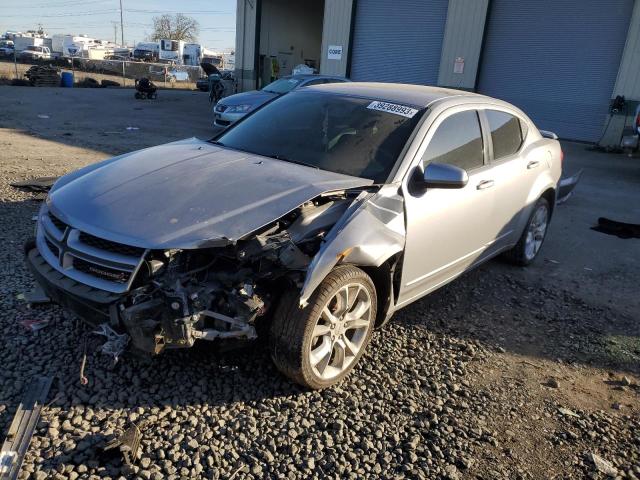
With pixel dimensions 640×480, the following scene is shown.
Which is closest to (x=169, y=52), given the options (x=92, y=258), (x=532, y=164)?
(x=532, y=164)

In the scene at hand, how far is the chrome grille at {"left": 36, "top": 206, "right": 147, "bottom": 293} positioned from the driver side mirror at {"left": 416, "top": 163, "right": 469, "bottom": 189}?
6.10ft

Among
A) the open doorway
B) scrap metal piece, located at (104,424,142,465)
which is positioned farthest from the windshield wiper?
the open doorway

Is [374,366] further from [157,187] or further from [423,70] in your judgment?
[423,70]

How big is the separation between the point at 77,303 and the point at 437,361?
2306mm

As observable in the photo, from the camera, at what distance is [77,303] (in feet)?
9.29

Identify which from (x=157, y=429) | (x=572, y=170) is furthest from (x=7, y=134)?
(x=572, y=170)

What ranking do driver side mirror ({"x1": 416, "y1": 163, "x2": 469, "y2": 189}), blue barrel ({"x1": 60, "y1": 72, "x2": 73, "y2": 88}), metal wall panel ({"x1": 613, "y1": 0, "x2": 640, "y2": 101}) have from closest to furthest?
driver side mirror ({"x1": 416, "y1": 163, "x2": 469, "y2": 189})
metal wall panel ({"x1": 613, "y1": 0, "x2": 640, "y2": 101})
blue barrel ({"x1": 60, "y1": 72, "x2": 73, "y2": 88})

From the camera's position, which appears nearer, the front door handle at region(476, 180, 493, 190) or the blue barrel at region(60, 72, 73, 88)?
the front door handle at region(476, 180, 493, 190)

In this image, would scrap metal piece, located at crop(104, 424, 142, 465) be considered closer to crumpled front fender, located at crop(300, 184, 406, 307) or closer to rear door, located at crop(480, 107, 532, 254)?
crumpled front fender, located at crop(300, 184, 406, 307)

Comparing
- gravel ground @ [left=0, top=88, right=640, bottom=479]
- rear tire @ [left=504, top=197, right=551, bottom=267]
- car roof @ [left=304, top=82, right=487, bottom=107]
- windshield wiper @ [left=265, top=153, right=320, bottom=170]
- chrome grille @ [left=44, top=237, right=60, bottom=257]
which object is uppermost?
car roof @ [left=304, top=82, right=487, bottom=107]

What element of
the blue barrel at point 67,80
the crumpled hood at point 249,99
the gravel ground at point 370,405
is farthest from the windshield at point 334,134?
the blue barrel at point 67,80

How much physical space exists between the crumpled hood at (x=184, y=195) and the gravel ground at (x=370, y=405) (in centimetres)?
75

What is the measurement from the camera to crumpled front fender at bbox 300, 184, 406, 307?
9.23 feet

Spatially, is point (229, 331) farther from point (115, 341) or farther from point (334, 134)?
point (334, 134)
